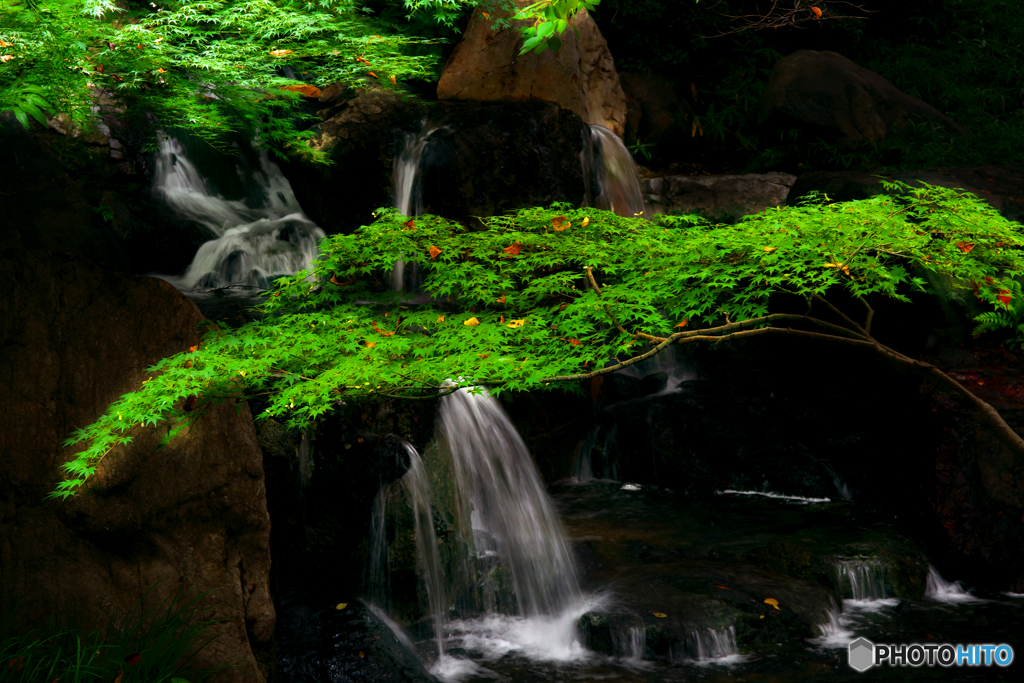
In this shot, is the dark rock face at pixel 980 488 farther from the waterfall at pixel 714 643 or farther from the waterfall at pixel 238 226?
the waterfall at pixel 238 226

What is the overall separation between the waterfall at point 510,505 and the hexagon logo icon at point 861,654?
79.7 inches

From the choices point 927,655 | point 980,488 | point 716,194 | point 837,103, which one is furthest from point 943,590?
point 837,103

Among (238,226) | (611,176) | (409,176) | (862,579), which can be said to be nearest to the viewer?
(862,579)

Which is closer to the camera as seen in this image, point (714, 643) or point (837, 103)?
point (714, 643)

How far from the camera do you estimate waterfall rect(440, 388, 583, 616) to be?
6039 mm

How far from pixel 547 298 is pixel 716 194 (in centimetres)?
774

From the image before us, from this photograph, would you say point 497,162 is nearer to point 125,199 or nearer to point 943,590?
point 125,199

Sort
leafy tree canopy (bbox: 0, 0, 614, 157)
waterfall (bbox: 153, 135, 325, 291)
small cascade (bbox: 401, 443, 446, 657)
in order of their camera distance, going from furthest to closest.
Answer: waterfall (bbox: 153, 135, 325, 291)
small cascade (bbox: 401, 443, 446, 657)
leafy tree canopy (bbox: 0, 0, 614, 157)

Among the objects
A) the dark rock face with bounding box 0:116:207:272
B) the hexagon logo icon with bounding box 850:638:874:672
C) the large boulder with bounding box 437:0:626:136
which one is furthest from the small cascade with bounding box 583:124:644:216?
the hexagon logo icon with bounding box 850:638:874:672

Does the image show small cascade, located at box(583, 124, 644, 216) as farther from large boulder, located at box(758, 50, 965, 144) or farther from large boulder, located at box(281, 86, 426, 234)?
large boulder, located at box(758, 50, 965, 144)

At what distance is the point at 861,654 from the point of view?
5.18 m

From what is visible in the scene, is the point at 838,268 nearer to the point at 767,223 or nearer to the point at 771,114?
the point at 767,223

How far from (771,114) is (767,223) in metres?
9.47

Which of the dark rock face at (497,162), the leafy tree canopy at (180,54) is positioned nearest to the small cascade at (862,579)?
the leafy tree canopy at (180,54)
